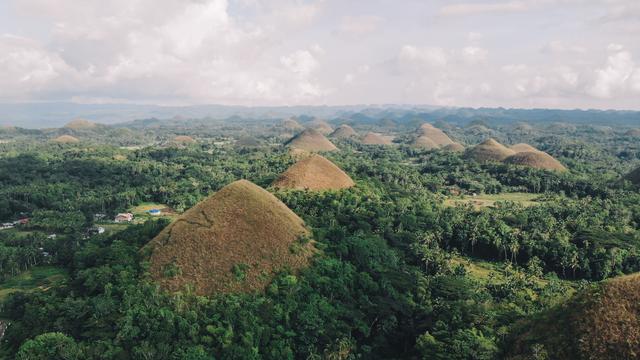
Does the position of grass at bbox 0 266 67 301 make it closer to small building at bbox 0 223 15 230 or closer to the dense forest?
the dense forest

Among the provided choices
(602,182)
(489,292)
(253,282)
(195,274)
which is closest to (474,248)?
(489,292)

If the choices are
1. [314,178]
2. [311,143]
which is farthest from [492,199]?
[311,143]

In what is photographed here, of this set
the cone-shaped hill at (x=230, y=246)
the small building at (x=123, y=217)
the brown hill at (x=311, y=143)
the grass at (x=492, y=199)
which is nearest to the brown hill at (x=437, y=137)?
the brown hill at (x=311, y=143)

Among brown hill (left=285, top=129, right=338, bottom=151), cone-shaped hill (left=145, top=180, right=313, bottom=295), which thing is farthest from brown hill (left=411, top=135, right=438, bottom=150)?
cone-shaped hill (left=145, top=180, right=313, bottom=295)

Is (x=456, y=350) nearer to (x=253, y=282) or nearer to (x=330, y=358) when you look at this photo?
(x=330, y=358)

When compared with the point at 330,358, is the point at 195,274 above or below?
above

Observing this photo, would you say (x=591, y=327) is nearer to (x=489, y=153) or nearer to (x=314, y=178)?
(x=314, y=178)
